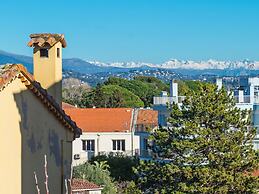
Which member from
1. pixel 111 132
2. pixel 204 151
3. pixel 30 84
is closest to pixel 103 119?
pixel 111 132

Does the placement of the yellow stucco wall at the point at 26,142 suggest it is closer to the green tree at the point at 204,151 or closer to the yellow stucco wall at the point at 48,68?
the yellow stucco wall at the point at 48,68

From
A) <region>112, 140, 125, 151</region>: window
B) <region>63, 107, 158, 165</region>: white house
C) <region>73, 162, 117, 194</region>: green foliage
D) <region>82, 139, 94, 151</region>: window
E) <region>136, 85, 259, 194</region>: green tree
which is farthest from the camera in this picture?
<region>82, 139, 94, 151</region>: window

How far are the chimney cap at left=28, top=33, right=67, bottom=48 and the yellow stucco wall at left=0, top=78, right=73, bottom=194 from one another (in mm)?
1308

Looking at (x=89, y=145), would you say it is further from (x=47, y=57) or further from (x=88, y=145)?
(x=47, y=57)

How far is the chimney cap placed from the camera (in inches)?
467

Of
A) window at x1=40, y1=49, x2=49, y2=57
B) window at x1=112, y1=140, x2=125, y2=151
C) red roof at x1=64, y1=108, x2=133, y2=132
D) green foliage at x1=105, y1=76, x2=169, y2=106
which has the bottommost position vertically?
window at x1=112, y1=140, x2=125, y2=151

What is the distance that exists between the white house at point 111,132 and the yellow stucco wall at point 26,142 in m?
38.1

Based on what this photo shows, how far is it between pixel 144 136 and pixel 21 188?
28.9 meters

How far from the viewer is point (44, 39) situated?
11.9 m

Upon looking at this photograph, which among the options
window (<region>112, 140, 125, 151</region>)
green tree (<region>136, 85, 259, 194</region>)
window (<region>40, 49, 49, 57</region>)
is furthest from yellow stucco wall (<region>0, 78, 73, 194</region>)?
window (<region>112, 140, 125, 151</region>)

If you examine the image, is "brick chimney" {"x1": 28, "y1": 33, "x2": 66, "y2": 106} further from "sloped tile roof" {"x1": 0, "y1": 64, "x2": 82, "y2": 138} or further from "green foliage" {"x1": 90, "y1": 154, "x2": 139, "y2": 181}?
"green foliage" {"x1": 90, "y1": 154, "x2": 139, "y2": 181}

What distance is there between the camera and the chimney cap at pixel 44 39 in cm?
1186

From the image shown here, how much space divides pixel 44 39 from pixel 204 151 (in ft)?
54.4

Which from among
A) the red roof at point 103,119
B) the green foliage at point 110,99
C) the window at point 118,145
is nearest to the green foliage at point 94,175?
the window at point 118,145
